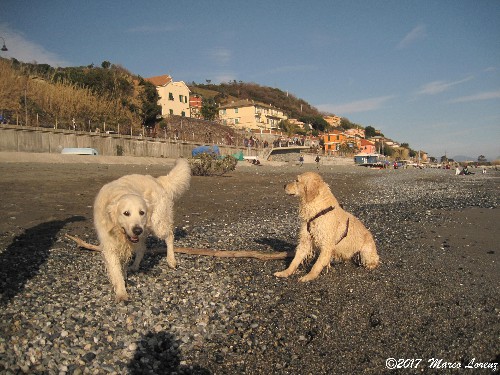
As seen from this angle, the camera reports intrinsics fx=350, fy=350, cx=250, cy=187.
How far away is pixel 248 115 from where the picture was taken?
103188 millimetres

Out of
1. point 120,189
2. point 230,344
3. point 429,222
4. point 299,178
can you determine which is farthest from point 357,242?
point 429,222

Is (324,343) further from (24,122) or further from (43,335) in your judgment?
(24,122)

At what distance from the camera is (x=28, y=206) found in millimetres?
10500

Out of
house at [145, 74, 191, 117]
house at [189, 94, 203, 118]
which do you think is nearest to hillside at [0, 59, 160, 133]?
house at [145, 74, 191, 117]

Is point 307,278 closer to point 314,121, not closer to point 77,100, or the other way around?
point 77,100

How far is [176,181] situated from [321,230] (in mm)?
2911

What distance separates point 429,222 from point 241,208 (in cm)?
662

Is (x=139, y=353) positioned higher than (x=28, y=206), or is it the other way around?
(x=28, y=206)

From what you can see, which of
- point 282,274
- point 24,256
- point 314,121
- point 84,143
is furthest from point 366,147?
point 24,256

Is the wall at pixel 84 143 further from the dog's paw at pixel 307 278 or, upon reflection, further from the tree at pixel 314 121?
the tree at pixel 314 121

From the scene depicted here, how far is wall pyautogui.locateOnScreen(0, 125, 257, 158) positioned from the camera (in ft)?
89.9

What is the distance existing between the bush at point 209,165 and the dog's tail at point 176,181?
15913 millimetres

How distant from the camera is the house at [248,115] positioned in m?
103

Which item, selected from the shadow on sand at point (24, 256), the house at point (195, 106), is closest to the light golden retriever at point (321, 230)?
the shadow on sand at point (24, 256)
